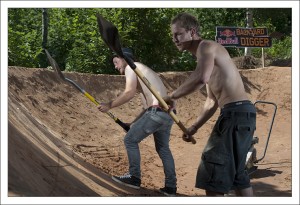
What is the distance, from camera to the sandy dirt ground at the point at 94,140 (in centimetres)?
657

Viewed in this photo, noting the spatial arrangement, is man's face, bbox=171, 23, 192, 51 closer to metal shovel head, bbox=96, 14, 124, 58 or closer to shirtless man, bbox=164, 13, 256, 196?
shirtless man, bbox=164, 13, 256, 196

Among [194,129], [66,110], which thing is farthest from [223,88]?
[66,110]

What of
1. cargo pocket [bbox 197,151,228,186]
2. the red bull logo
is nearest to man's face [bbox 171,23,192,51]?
cargo pocket [bbox 197,151,228,186]

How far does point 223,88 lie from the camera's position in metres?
5.13

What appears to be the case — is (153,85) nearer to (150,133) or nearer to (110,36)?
(150,133)

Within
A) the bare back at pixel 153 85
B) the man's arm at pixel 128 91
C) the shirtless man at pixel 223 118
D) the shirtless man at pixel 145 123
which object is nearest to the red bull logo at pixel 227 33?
the shirtless man at pixel 145 123

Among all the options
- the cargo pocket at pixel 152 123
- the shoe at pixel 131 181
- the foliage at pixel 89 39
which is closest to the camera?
the cargo pocket at pixel 152 123

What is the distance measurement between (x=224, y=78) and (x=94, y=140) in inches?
291

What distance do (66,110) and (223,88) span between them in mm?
8252

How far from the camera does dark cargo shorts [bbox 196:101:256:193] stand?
16.7 ft

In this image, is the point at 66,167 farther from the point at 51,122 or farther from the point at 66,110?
the point at 66,110

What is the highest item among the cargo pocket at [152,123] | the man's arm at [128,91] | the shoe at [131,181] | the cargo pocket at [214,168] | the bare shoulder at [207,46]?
the bare shoulder at [207,46]

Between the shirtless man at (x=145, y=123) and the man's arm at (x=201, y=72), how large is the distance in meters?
1.87

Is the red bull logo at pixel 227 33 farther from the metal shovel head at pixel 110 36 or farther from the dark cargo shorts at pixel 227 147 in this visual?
the dark cargo shorts at pixel 227 147
